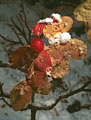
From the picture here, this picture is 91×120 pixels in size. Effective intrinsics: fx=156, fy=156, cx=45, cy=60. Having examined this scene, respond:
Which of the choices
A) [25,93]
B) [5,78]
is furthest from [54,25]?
[5,78]

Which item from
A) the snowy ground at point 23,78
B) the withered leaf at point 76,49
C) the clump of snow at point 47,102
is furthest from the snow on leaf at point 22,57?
the clump of snow at point 47,102

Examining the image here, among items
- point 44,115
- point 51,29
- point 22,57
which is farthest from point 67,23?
point 44,115

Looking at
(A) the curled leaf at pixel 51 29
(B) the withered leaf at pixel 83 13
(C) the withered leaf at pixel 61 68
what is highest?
(B) the withered leaf at pixel 83 13

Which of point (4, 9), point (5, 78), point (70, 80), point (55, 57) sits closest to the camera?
point (55, 57)

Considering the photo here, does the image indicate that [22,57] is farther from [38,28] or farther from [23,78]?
[23,78]

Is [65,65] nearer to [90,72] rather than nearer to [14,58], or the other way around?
[14,58]

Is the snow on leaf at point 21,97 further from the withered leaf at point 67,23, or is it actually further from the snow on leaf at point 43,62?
the withered leaf at point 67,23
